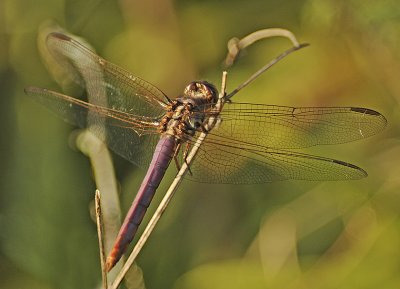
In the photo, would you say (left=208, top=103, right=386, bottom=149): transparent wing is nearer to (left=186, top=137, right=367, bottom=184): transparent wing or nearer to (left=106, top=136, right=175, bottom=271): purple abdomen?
(left=186, top=137, right=367, bottom=184): transparent wing

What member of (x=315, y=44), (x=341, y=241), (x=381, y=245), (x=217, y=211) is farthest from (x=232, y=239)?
(x=315, y=44)

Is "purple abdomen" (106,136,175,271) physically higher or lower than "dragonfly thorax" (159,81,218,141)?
lower

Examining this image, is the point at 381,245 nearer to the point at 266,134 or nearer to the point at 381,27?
the point at 266,134

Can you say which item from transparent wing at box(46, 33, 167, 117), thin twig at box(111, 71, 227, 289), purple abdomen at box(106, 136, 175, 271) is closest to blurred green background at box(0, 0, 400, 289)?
transparent wing at box(46, 33, 167, 117)

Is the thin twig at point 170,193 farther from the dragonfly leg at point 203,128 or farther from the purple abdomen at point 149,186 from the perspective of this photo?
the purple abdomen at point 149,186

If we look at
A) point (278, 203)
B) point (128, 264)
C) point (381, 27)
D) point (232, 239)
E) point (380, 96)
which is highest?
point (381, 27)

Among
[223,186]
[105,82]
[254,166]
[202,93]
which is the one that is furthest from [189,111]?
[223,186]
